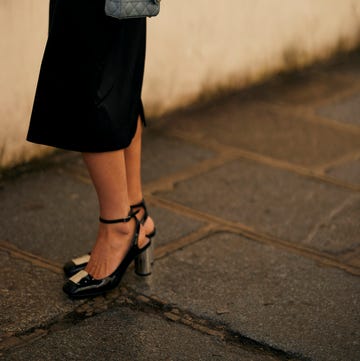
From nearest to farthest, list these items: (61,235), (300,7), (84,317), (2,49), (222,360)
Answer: (222,360) < (84,317) < (61,235) < (2,49) < (300,7)

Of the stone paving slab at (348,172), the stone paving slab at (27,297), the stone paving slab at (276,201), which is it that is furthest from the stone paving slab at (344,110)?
the stone paving slab at (27,297)

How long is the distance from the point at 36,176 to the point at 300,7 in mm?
2229

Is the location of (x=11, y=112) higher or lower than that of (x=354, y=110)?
Result: higher

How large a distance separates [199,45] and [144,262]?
78.5 inches

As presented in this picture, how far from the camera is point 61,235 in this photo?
343 centimetres

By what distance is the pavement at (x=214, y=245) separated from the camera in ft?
9.12

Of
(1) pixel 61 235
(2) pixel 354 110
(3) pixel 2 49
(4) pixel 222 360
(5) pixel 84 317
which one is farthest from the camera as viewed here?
(2) pixel 354 110

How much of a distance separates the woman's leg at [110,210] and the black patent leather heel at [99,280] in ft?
0.04

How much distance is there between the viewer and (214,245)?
341 cm

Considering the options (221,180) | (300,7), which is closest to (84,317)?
(221,180)

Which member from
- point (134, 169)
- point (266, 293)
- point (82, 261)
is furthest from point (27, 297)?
point (266, 293)

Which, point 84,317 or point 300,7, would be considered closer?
point 84,317

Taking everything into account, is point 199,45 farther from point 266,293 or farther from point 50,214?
point 266,293

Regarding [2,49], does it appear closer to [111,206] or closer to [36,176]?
[36,176]
